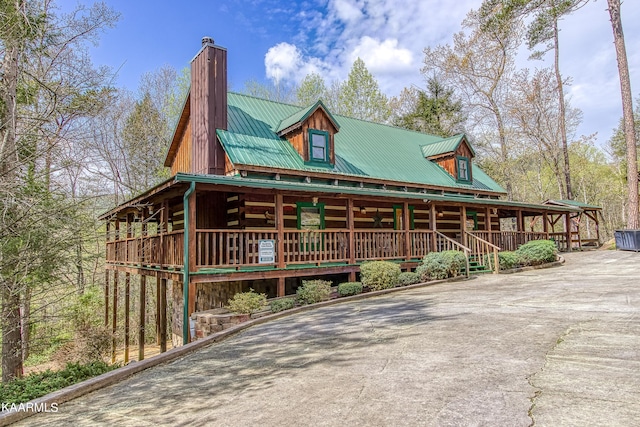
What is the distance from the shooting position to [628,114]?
2150cm

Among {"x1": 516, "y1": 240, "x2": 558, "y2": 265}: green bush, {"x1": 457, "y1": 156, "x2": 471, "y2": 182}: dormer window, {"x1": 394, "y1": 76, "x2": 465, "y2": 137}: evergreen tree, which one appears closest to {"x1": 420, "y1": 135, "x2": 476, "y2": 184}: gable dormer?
{"x1": 457, "y1": 156, "x2": 471, "y2": 182}: dormer window

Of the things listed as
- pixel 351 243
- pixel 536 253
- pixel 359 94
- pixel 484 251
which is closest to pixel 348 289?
pixel 351 243

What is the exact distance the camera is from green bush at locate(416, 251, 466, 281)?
13.9m

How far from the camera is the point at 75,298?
14.7 meters

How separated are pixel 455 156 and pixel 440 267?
10231 mm

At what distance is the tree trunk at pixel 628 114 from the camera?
2122 centimetres

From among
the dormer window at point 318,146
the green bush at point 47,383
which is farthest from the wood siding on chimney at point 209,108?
the green bush at point 47,383

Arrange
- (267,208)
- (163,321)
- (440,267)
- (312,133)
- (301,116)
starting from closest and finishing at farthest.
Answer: (163,321)
(440,267)
(267,208)
(301,116)
(312,133)

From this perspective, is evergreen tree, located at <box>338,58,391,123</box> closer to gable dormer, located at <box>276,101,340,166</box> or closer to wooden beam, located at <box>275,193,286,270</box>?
gable dormer, located at <box>276,101,340,166</box>

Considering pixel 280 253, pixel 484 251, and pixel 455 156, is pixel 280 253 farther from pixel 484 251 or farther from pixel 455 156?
pixel 455 156

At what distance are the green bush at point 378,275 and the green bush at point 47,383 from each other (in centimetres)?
733

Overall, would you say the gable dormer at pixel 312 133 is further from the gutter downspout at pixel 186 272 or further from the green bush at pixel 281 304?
the green bush at pixel 281 304

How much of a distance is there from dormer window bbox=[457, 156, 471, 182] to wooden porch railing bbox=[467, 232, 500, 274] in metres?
5.47

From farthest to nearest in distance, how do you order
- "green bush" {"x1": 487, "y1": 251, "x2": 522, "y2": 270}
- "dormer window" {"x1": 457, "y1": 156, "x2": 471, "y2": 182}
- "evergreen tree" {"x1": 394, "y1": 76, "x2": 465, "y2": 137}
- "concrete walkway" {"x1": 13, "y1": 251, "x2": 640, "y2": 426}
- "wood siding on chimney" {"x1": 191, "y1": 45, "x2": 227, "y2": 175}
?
"evergreen tree" {"x1": 394, "y1": 76, "x2": 465, "y2": 137} → "dormer window" {"x1": 457, "y1": 156, "x2": 471, "y2": 182} → "green bush" {"x1": 487, "y1": 251, "x2": 522, "y2": 270} → "wood siding on chimney" {"x1": 191, "y1": 45, "x2": 227, "y2": 175} → "concrete walkway" {"x1": 13, "y1": 251, "x2": 640, "y2": 426}
